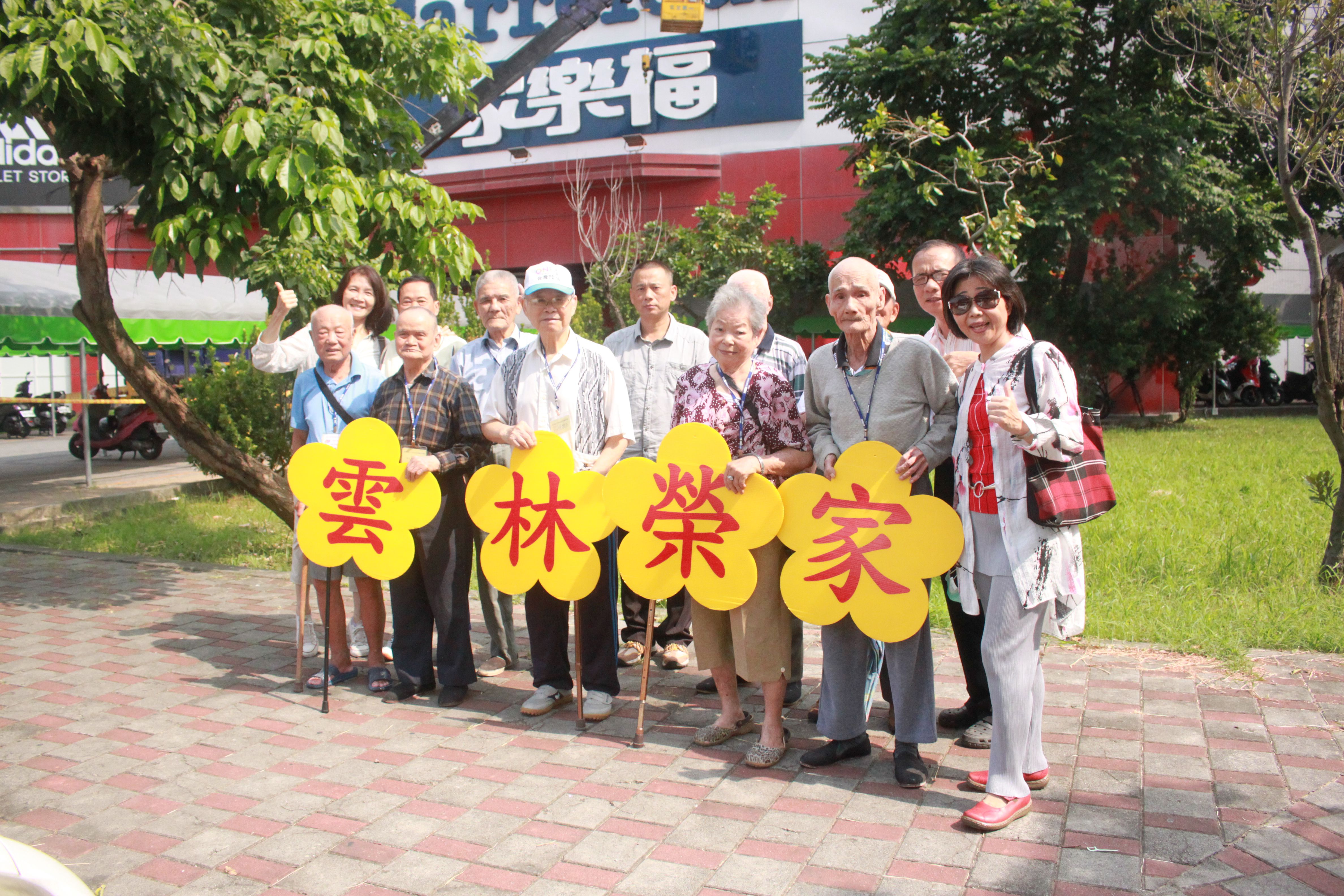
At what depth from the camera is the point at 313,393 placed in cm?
487

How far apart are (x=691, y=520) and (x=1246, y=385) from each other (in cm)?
2186

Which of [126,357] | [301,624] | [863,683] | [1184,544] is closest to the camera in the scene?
[863,683]

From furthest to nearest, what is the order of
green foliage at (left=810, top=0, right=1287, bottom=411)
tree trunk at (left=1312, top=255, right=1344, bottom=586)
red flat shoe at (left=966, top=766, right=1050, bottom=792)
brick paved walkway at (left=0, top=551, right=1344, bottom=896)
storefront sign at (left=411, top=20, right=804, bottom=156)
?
storefront sign at (left=411, top=20, right=804, bottom=156)
green foliage at (left=810, top=0, right=1287, bottom=411)
tree trunk at (left=1312, top=255, right=1344, bottom=586)
red flat shoe at (left=966, top=766, right=1050, bottom=792)
brick paved walkway at (left=0, top=551, right=1344, bottom=896)

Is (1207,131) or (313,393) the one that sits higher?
(1207,131)

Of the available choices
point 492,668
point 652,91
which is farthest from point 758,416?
point 652,91

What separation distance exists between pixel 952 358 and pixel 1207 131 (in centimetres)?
1483

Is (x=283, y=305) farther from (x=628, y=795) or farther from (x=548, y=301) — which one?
(x=628, y=795)

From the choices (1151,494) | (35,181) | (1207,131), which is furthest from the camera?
(35,181)

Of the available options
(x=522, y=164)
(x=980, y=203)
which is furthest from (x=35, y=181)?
(x=980, y=203)

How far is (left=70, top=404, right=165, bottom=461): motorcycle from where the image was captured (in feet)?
50.5

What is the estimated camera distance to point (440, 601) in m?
4.56

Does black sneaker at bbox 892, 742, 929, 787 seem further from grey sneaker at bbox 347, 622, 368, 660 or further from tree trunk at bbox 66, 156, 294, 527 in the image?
tree trunk at bbox 66, 156, 294, 527

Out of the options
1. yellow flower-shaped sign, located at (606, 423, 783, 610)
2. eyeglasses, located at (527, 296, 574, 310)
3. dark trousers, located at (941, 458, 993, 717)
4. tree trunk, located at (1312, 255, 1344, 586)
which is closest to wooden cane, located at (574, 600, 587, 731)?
yellow flower-shaped sign, located at (606, 423, 783, 610)

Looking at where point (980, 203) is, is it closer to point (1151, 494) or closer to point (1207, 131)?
point (1207, 131)
